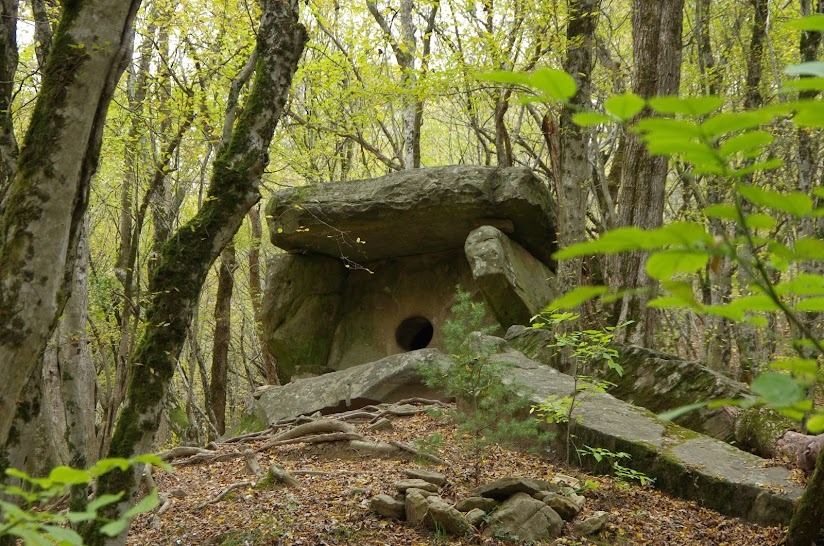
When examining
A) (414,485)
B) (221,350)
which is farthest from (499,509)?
(221,350)

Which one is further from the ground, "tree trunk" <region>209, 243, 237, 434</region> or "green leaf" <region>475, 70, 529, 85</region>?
"green leaf" <region>475, 70, 529, 85</region>

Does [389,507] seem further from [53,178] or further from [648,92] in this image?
[648,92]

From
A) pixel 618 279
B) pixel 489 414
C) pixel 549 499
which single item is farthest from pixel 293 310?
pixel 549 499

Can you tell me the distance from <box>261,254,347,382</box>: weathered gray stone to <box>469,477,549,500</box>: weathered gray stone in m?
6.36

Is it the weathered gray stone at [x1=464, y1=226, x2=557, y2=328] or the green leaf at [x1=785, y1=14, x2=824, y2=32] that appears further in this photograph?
the weathered gray stone at [x1=464, y1=226, x2=557, y2=328]

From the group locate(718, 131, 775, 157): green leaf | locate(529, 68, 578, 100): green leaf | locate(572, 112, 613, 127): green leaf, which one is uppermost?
locate(529, 68, 578, 100): green leaf

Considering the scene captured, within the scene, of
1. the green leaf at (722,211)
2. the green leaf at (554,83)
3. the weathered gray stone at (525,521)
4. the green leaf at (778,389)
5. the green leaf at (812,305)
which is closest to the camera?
the green leaf at (778,389)

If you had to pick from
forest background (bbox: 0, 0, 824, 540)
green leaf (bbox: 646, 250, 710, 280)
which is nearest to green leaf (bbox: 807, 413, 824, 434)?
green leaf (bbox: 646, 250, 710, 280)

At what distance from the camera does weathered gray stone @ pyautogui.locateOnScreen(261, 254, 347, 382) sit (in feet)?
35.3

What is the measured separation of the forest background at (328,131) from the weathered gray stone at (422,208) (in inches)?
34.0

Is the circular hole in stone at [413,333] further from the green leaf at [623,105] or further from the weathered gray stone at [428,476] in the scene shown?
the green leaf at [623,105]

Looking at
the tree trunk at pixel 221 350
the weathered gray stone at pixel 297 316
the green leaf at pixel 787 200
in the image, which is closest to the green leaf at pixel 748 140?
the green leaf at pixel 787 200

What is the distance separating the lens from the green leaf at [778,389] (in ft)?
2.43

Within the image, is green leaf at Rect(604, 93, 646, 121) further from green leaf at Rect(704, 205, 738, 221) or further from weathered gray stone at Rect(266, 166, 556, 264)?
weathered gray stone at Rect(266, 166, 556, 264)
